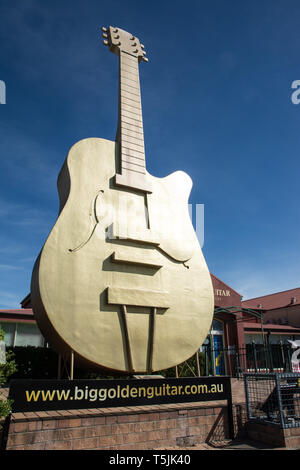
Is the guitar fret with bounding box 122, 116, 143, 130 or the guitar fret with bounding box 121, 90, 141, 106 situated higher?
the guitar fret with bounding box 121, 90, 141, 106

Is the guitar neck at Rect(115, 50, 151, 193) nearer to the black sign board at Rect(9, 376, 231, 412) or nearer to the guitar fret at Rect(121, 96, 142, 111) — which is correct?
the guitar fret at Rect(121, 96, 142, 111)

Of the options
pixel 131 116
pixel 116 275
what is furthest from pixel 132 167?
pixel 116 275

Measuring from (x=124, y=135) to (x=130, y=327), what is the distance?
15.7ft

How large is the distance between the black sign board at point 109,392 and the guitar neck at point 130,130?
14.3 ft

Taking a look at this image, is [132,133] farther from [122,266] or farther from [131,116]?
[122,266]

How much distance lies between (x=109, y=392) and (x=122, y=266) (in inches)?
96.2

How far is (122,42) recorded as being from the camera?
9.81 m

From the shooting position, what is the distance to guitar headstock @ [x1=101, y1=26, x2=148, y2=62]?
9711 mm

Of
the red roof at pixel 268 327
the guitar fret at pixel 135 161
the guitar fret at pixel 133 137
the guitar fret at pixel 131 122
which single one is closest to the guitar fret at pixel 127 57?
the guitar fret at pixel 131 122

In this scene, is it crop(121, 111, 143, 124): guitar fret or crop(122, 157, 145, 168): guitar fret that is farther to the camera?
crop(121, 111, 143, 124): guitar fret

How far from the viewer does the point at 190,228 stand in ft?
28.0

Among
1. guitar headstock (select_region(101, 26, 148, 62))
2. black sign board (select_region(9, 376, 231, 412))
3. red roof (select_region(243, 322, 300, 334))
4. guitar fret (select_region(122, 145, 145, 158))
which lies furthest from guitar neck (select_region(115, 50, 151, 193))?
red roof (select_region(243, 322, 300, 334))

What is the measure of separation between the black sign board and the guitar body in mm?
397

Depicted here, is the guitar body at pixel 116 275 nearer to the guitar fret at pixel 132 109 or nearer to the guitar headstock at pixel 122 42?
the guitar fret at pixel 132 109
